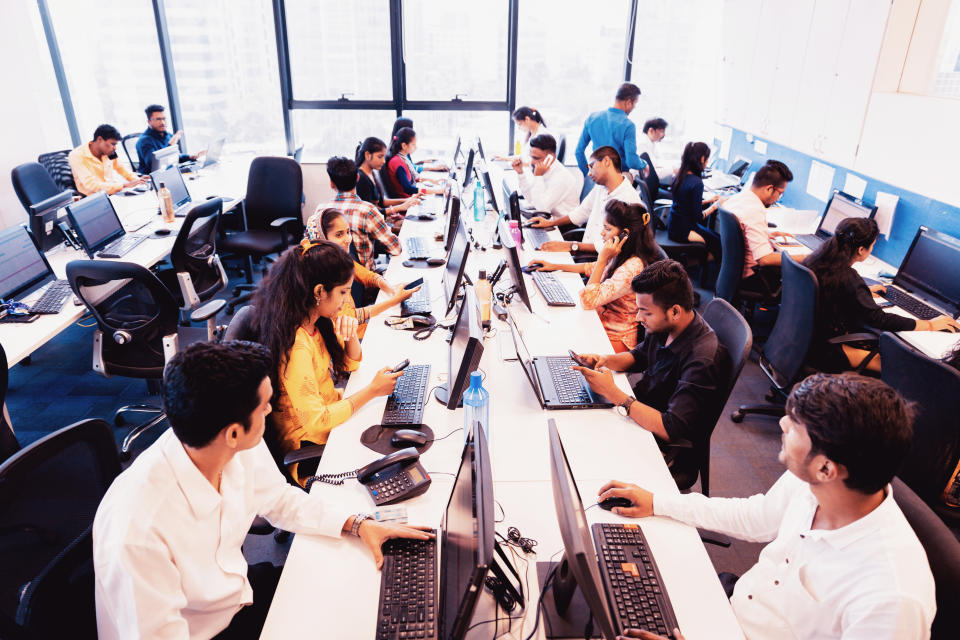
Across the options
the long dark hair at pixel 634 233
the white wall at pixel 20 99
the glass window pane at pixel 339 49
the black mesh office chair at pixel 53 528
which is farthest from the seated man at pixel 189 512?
the glass window pane at pixel 339 49

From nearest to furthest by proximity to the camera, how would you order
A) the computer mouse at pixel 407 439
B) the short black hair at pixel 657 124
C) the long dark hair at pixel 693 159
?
the computer mouse at pixel 407 439 → the long dark hair at pixel 693 159 → the short black hair at pixel 657 124

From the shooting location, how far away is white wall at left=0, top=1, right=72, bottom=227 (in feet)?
17.5

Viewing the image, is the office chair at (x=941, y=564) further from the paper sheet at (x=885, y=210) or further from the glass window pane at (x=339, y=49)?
the glass window pane at (x=339, y=49)

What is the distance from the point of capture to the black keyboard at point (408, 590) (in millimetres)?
1376

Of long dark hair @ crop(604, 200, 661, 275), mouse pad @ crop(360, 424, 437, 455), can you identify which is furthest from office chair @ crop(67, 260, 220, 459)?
long dark hair @ crop(604, 200, 661, 275)

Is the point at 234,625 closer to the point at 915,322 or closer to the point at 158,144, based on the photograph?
the point at 915,322

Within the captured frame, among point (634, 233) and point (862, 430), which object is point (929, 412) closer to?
point (862, 430)

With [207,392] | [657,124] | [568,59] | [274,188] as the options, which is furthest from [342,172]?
[568,59]

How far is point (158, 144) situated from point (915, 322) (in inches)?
258

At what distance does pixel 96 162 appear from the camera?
5.33 metres

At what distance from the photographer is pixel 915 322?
2955mm

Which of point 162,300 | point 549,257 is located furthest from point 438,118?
point 162,300

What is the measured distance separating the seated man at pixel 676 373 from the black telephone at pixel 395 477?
0.74m

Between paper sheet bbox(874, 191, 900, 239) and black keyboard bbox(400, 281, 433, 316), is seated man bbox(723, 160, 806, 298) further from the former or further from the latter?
black keyboard bbox(400, 281, 433, 316)
